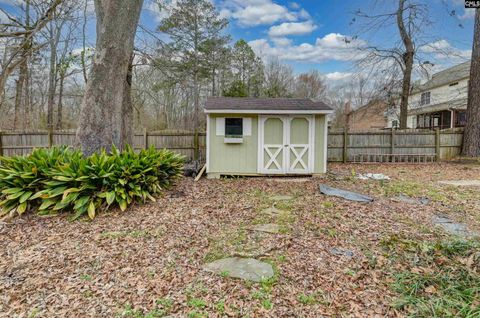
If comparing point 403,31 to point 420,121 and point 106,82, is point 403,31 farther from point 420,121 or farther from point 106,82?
point 420,121

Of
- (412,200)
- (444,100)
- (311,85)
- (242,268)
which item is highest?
(311,85)

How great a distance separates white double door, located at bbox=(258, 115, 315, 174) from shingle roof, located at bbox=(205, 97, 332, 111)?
30 centimetres

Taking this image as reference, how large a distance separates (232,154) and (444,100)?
2039 centimetres

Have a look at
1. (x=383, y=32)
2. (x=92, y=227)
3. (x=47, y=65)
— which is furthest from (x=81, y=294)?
(x=47, y=65)

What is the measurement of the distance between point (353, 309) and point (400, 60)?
14207 mm

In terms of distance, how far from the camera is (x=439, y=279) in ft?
8.16

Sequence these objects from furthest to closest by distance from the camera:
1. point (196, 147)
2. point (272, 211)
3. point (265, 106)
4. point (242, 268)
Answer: point (196, 147) → point (265, 106) → point (272, 211) → point (242, 268)

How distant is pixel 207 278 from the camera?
2674mm

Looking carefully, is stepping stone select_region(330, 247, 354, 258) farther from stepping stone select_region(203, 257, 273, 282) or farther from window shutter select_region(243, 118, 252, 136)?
window shutter select_region(243, 118, 252, 136)

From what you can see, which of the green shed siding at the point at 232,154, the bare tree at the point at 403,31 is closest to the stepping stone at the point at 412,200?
the green shed siding at the point at 232,154

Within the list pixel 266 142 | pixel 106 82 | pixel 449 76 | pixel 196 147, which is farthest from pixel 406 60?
pixel 106 82

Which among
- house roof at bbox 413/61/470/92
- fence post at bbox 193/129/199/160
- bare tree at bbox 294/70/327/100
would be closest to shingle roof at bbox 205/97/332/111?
fence post at bbox 193/129/199/160

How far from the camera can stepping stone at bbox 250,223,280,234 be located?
3.84 meters

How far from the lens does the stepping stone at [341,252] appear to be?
10.2ft
